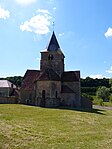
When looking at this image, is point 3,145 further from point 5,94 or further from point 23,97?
point 5,94

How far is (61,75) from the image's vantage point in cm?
4788

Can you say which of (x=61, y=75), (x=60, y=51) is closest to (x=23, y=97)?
(x=61, y=75)

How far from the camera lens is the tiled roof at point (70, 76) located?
46.7m

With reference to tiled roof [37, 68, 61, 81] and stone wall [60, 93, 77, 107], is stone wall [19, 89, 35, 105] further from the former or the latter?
A: stone wall [60, 93, 77, 107]

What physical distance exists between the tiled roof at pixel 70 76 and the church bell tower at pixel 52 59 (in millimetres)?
977

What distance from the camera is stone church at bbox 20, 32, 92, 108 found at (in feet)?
140

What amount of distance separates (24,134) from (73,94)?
30778 millimetres

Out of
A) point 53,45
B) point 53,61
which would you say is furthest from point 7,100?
point 53,45

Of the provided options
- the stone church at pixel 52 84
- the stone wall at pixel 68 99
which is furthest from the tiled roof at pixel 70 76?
the stone wall at pixel 68 99

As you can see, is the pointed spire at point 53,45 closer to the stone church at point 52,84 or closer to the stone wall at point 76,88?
the stone church at point 52,84

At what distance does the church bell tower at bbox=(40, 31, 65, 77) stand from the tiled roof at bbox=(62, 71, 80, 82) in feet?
3.21

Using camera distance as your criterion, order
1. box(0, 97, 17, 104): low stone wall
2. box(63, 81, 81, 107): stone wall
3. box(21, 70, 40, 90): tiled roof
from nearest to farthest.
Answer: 1. box(63, 81, 81, 107): stone wall
2. box(21, 70, 40, 90): tiled roof
3. box(0, 97, 17, 104): low stone wall

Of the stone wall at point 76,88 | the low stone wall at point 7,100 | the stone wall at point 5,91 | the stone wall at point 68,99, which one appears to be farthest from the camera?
the stone wall at point 5,91

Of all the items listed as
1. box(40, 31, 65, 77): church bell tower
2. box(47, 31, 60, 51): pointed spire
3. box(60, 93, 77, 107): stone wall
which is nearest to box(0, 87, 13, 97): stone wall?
box(40, 31, 65, 77): church bell tower
